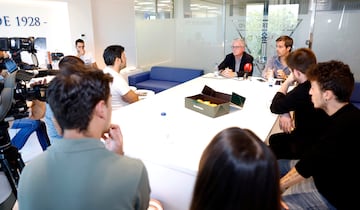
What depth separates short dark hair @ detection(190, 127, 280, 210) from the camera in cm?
68

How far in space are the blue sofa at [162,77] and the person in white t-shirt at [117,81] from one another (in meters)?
2.31

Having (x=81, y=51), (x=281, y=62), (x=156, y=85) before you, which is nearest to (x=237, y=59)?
(x=281, y=62)

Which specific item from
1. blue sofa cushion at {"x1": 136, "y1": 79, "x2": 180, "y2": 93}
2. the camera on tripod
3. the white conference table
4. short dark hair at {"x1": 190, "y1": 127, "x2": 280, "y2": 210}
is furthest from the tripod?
blue sofa cushion at {"x1": 136, "y1": 79, "x2": 180, "y2": 93}

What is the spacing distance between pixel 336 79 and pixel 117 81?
5.80 ft

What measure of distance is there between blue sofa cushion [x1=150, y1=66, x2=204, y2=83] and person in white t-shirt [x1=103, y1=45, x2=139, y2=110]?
8.79 feet

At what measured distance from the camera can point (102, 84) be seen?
3.08 feet

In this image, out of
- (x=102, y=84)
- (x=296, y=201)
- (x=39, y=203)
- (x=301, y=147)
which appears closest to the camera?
(x=39, y=203)

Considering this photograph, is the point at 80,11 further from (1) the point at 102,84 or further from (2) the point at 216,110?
(1) the point at 102,84

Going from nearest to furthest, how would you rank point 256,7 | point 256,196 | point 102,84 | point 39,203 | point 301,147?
point 256,196 → point 39,203 → point 102,84 → point 301,147 → point 256,7

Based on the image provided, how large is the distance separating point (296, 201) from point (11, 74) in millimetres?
1782

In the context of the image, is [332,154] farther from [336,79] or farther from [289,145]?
[289,145]

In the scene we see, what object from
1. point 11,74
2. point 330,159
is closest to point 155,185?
point 330,159

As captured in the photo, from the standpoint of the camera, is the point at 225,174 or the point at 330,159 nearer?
the point at 225,174

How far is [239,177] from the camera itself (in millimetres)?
675
